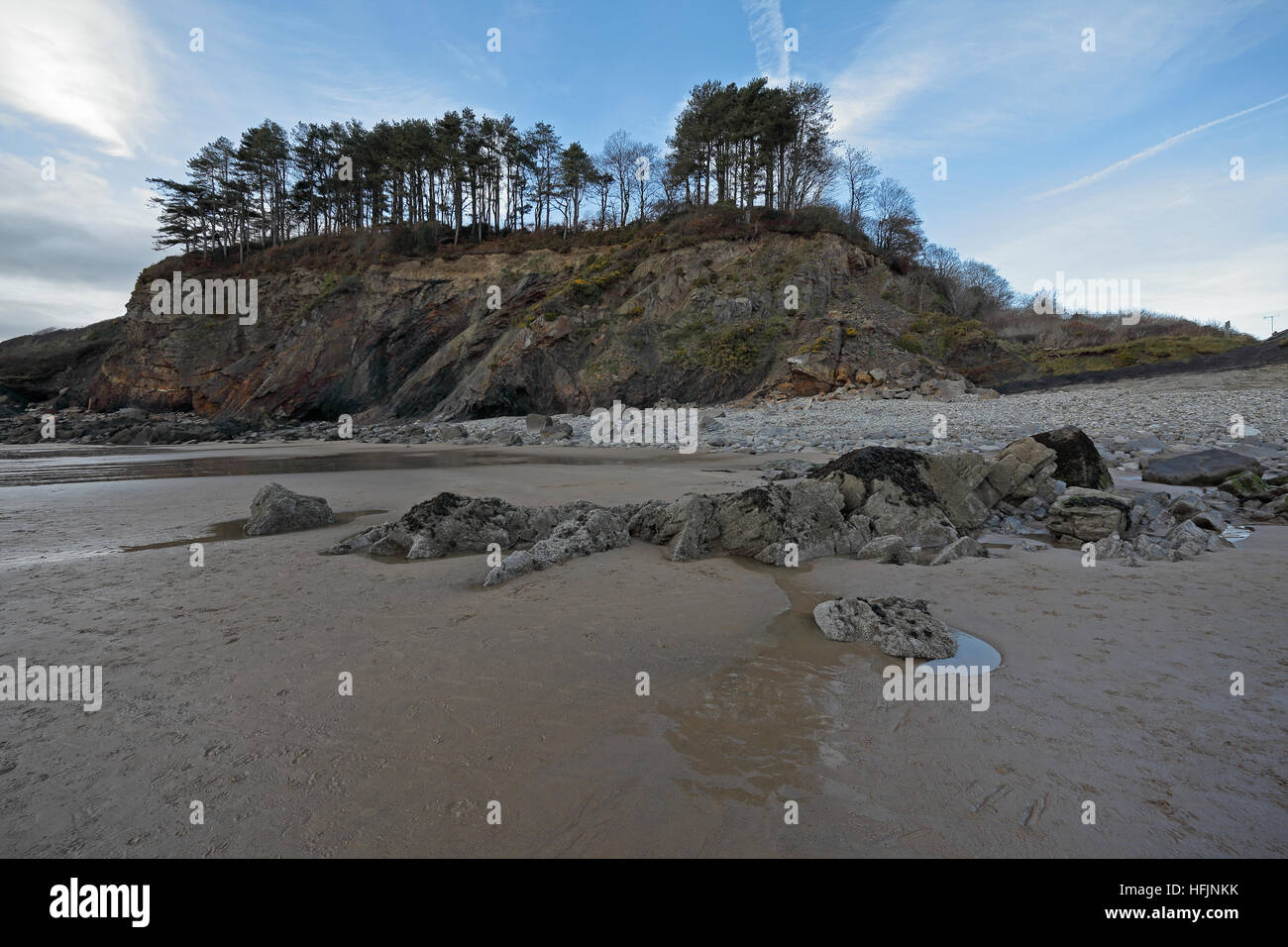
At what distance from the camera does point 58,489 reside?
10.5m

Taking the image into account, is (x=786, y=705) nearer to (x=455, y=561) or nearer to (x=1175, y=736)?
(x=1175, y=736)

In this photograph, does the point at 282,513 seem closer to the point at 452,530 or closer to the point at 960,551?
the point at 452,530

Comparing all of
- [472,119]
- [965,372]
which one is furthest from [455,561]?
[472,119]

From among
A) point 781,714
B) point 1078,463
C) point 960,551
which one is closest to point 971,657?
point 781,714

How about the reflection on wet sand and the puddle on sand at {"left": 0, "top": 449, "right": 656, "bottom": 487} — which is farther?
the puddle on sand at {"left": 0, "top": 449, "right": 656, "bottom": 487}

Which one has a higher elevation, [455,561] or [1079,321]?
[1079,321]

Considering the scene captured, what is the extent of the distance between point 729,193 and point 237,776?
43.1m

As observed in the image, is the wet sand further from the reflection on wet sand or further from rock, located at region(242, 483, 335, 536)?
rock, located at region(242, 483, 335, 536)

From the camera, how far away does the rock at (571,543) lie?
16.1 feet

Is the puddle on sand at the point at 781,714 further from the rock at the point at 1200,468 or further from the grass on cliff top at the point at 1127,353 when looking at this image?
the grass on cliff top at the point at 1127,353

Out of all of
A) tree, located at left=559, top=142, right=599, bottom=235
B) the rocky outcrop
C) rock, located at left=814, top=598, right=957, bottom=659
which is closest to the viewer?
rock, located at left=814, top=598, right=957, bottom=659

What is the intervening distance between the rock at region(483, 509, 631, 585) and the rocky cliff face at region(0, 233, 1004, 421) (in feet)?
73.5

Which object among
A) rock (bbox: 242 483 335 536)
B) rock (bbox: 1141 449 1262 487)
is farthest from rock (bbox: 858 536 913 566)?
rock (bbox: 242 483 335 536)

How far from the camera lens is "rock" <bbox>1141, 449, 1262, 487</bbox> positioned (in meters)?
7.97
